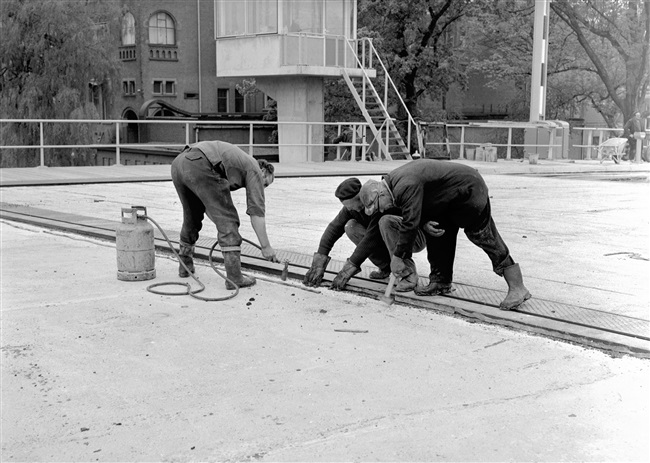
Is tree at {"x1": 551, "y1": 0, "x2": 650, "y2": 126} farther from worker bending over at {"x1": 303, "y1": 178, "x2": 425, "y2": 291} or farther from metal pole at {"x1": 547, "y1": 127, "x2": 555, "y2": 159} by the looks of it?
worker bending over at {"x1": 303, "y1": 178, "x2": 425, "y2": 291}

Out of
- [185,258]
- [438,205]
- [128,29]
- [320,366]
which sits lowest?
[320,366]

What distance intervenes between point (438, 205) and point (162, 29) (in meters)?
45.4

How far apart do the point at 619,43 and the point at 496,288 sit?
35.2 meters

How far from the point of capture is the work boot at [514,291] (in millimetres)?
6785

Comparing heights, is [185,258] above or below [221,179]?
below

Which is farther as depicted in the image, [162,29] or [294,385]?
[162,29]

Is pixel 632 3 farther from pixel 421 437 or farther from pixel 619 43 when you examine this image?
pixel 421 437

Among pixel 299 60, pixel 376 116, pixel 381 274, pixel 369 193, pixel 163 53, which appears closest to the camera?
pixel 369 193

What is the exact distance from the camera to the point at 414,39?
36594mm

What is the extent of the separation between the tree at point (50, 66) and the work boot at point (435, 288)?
2884 centimetres

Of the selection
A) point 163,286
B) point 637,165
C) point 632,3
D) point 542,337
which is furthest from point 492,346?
point 632,3

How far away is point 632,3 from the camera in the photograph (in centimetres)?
3872

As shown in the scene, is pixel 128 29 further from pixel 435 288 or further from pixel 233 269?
pixel 435 288

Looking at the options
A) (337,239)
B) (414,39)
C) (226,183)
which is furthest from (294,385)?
(414,39)
